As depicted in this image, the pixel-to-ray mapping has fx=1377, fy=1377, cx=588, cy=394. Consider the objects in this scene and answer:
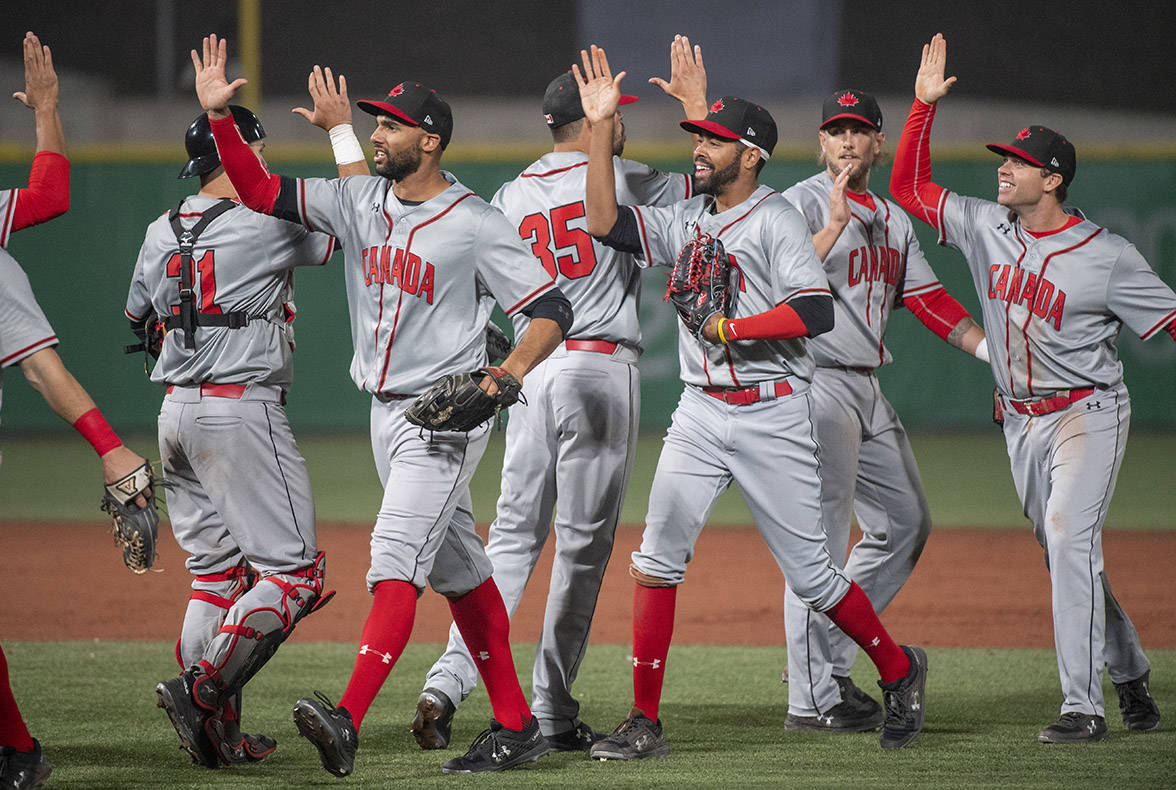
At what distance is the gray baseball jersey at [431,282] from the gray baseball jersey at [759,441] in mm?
707

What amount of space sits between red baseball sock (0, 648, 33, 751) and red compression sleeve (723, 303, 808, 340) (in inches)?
93.0

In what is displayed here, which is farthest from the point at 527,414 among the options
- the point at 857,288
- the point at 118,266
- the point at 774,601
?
the point at 118,266

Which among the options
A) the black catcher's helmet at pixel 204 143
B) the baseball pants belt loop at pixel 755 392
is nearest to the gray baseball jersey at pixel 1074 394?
the baseball pants belt loop at pixel 755 392

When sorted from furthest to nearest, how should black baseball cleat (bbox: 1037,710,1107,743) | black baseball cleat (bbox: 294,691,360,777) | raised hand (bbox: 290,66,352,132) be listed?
raised hand (bbox: 290,66,352,132) → black baseball cleat (bbox: 1037,710,1107,743) → black baseball cleat (bbox: 294,691,360,777)

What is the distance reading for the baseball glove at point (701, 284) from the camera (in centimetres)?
444

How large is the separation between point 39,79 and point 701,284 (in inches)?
86.9

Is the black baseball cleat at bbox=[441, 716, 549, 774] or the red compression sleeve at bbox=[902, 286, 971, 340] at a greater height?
the red compression sleeve at bbox=[902, 286, 971, 340]

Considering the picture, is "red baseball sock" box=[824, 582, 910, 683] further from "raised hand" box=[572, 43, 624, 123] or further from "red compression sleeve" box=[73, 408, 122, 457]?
"red compression sleeve" box=[73, 408, 122, 457]

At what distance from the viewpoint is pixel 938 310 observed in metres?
5.34

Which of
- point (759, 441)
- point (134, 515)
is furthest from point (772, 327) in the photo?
point (134, 515)

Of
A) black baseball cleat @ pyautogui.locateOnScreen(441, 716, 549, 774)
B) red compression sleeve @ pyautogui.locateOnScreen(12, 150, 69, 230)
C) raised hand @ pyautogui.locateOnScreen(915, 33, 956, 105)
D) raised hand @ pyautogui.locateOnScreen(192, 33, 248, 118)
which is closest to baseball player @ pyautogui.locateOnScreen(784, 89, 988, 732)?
raised hand @ pyautogui.locateOnScreen(915, 33, 956, 105)

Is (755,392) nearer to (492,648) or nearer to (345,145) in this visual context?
(492,648)

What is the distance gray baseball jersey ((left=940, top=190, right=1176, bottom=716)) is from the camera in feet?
15.4

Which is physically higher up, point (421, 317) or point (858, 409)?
point (421, 317)
